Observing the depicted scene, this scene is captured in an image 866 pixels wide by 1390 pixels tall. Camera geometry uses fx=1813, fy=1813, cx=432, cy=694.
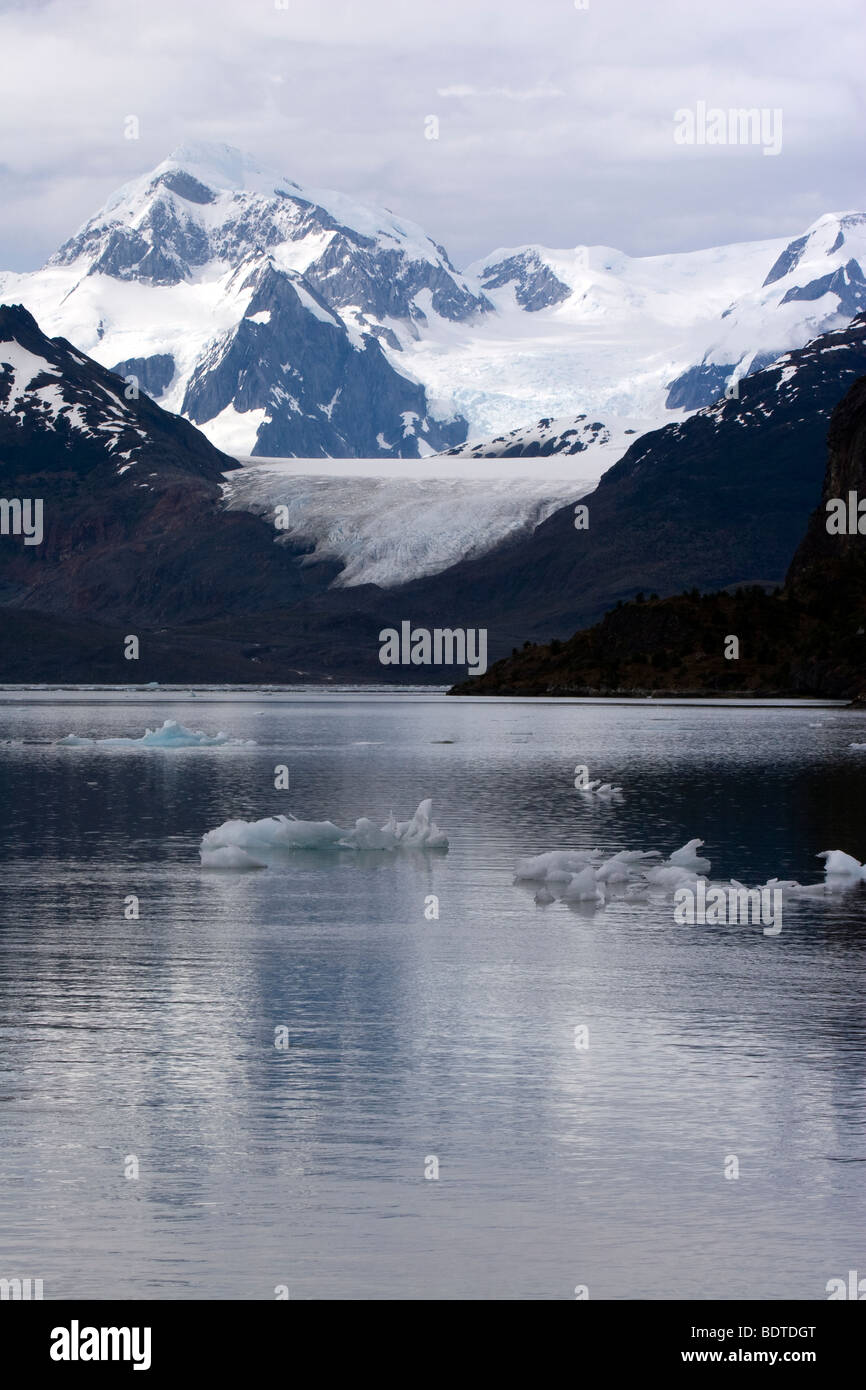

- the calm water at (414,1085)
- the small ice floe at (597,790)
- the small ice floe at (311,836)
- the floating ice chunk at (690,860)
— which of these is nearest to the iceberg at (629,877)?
the floating ice chunk at (690,860)

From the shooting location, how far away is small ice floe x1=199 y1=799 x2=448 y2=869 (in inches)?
1860

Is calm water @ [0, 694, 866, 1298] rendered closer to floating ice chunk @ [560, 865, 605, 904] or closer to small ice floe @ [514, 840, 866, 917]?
floating ice chunk @ [560, 865, 605, 904]

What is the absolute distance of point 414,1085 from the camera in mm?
21828

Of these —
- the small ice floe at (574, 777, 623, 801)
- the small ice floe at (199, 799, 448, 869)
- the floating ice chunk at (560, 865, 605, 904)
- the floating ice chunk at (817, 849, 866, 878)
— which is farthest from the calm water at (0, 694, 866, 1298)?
the small ice floe at (574, 777, 623, 801)

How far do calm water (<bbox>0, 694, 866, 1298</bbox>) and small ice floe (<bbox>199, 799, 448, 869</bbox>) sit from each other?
57 cm

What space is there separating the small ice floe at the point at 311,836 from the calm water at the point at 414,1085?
0.57 m

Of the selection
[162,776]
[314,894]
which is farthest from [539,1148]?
[162,776]

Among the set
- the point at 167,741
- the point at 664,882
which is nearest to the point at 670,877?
the point at 664,882

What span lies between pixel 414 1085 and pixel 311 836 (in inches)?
1048

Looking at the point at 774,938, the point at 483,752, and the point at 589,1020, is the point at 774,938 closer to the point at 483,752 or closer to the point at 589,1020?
the point at 589,1020

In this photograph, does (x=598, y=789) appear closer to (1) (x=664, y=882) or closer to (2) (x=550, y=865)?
(2) (x=550, y=865)

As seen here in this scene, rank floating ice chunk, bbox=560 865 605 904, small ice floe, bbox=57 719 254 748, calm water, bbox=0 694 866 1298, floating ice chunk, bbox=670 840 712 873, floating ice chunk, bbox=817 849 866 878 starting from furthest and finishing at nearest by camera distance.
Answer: small ice floe, bbox=57 719 254 748, floating ice chunk, bbox=670 840 712 873, floating ice chunk, bbox=817 849 866 878, floating ice chunk, bbox=560 865 605 904, calm water, bbox=0 694 866 1298

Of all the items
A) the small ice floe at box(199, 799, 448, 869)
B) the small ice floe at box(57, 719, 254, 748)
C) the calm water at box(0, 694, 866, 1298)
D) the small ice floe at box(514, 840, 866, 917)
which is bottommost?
the calm water at box(0, 694, 866, 1298)

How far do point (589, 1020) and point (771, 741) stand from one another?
3797 inches
